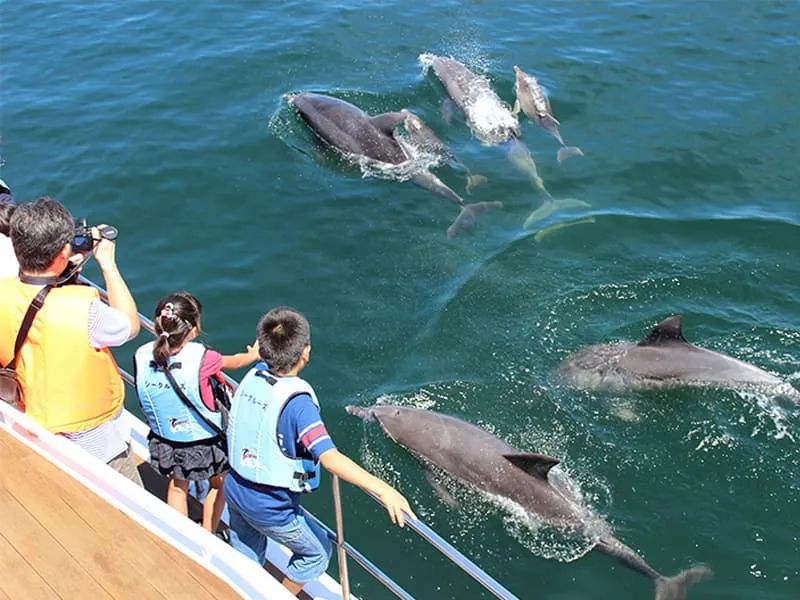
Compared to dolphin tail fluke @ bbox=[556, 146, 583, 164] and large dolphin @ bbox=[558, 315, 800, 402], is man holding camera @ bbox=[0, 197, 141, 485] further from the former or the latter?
dolphin tail fluke @ bbox=[556, 146, 583, 164]

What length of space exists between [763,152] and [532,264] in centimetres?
640

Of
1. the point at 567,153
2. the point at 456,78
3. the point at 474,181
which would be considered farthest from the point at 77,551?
the point at 456,78

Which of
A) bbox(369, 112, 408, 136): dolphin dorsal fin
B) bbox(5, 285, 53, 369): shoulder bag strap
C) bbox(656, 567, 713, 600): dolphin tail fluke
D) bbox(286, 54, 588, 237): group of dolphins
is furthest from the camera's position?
bbox(369, 112, 408, 136): dolphin dorsal fin

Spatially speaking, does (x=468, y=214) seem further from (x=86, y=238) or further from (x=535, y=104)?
(x=86, y=238)

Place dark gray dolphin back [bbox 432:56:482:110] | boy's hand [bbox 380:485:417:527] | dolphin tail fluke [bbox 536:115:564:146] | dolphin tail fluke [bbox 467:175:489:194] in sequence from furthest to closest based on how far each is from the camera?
dark gray dolphin back [bbox 432:56:482:110], dolphin tail fluke [bbox 536:115:564:146], dolphin tail fluke [bbox 467:175:489:194], boy's hand [bbox 380:485:417:527]

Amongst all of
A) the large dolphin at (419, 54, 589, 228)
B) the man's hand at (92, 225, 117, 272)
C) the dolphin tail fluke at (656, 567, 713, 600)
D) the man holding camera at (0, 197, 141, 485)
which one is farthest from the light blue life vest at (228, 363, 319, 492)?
the large dolphin at (419, 54, 589, 228)

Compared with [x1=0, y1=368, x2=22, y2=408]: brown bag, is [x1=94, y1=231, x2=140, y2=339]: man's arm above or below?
above

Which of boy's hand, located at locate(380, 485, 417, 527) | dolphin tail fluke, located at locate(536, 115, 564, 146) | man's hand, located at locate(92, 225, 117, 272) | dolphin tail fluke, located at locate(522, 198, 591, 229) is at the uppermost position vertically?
man's hand, located at locate(92, 225, 117, 272)

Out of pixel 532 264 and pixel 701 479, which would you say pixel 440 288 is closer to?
pixel 532 264

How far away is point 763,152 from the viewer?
54.0ft

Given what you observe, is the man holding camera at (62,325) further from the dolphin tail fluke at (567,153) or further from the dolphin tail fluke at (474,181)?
the dolphin tail fluke at (567,153)

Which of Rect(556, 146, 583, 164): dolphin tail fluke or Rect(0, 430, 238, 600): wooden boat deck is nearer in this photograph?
Rect(0, 430, 238, 600): wooden boat deck

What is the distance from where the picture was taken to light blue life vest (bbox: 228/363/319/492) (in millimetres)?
5613

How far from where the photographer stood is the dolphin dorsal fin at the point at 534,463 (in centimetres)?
895
